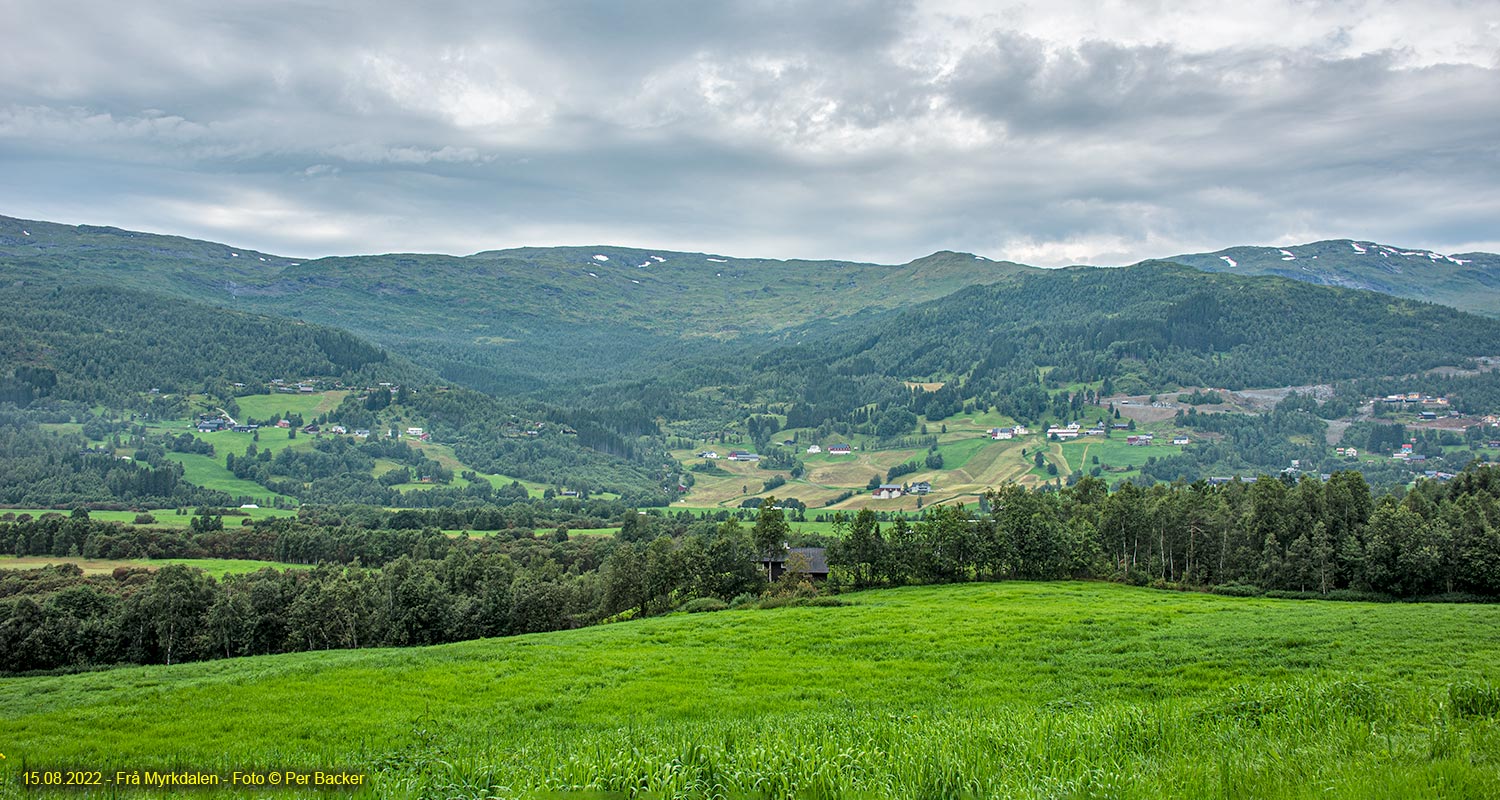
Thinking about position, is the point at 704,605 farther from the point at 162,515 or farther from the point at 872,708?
the point at 162,515

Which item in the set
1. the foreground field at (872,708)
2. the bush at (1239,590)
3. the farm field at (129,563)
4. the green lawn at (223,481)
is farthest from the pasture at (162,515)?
the bush at (1239,590)

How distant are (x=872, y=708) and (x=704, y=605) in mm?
41359

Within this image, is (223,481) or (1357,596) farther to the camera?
(223,481)

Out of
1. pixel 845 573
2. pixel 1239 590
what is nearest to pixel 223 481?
pixel 845 573

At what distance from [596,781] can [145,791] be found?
622cm

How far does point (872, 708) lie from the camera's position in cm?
2148

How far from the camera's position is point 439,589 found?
62.1 m

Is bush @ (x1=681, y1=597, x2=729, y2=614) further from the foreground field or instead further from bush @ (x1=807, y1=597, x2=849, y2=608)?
the foreground field

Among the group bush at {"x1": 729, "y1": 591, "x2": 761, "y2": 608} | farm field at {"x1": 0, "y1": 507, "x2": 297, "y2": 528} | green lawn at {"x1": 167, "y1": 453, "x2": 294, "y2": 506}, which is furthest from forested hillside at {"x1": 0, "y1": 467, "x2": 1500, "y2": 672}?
green lawn at {"x1": 167, "y1": 453, "x2": 294, "y2": 506}

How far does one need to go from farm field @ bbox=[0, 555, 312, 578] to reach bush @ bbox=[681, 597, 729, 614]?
54.3 meters

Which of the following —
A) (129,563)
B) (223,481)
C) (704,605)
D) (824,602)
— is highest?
(824,602)

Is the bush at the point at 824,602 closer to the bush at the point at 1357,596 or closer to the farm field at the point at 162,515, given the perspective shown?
the bush at the point at 1357,596

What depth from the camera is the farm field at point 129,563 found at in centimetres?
8719

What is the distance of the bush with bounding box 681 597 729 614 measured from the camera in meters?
60.9
